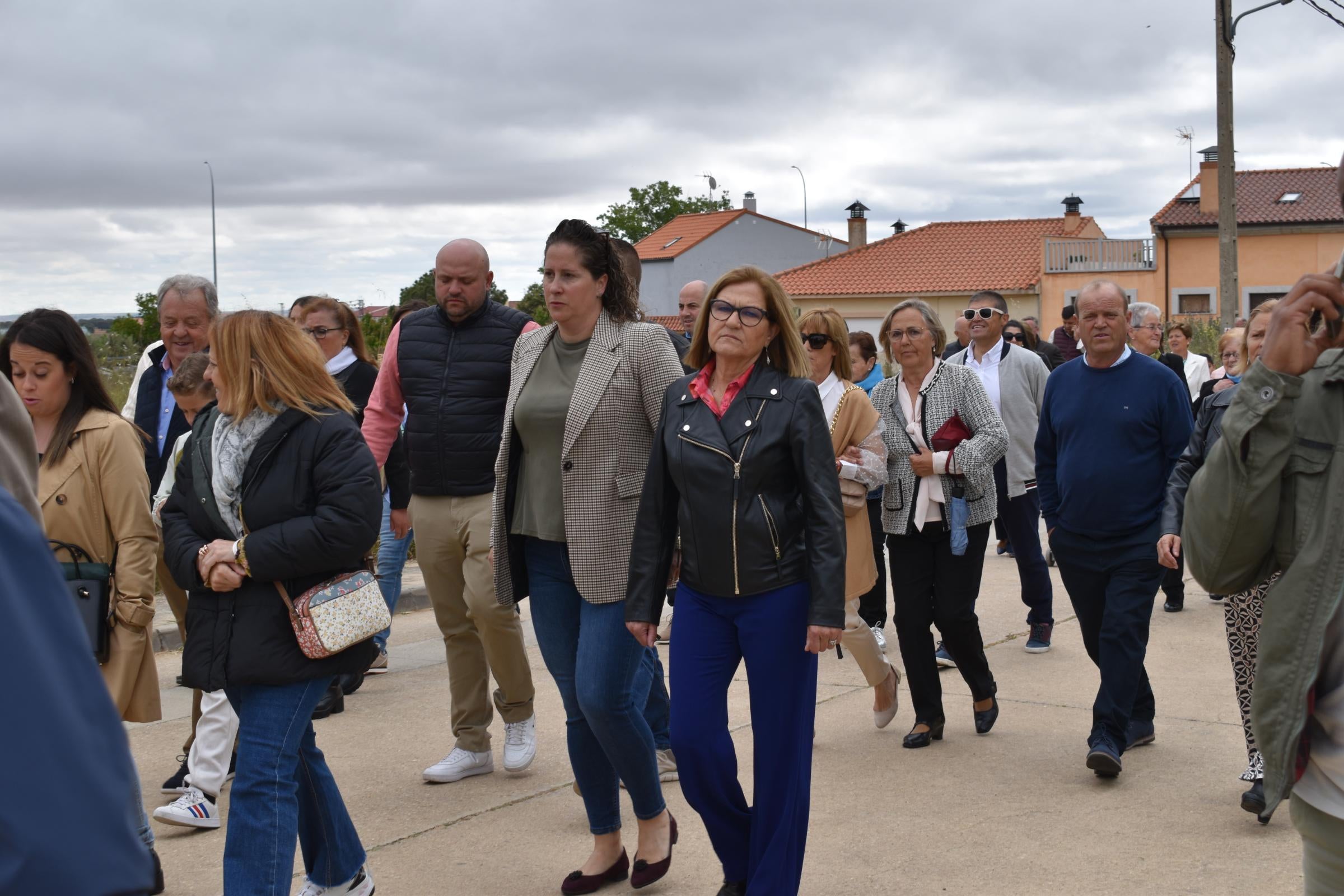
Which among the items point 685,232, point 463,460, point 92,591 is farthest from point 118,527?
point 685,232

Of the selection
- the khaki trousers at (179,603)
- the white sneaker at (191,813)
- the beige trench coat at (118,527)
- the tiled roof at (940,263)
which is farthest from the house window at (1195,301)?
the beige trench coat at (118,527)

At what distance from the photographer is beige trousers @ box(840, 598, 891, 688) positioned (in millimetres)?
5977

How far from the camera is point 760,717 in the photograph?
13.1ft

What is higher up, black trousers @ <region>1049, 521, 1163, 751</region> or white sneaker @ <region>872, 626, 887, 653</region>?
black trousers @ <region>1049, 521, 1163, 751</region>

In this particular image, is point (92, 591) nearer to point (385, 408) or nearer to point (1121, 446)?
point (385, 408)

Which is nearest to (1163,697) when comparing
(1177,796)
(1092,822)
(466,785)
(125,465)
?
A: (1177,796)

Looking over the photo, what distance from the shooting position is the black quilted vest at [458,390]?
5.34 metres

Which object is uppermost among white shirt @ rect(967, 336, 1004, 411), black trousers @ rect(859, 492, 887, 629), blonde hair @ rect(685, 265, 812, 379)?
blonde hair @ rect(685, 265, 812, 379)

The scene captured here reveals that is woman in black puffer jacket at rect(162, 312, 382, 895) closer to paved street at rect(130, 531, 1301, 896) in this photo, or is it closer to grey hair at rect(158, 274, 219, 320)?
paved street at rect(130, 531, 1301, 896)

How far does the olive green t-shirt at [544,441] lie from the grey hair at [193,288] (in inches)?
75.3

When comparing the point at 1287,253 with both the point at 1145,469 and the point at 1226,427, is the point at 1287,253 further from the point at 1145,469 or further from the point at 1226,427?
the point at 1226,427

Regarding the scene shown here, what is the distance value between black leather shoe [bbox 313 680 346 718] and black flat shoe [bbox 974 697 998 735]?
3182 millimetres

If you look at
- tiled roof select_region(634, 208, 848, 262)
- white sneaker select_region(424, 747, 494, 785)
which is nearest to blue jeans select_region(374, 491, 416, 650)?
white sneaker select_region(424, 747, 494, 785)

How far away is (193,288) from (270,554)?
2.42m
